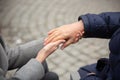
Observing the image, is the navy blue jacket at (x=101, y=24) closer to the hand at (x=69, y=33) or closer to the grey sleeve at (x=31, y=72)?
the hand at (x=69, y=33)

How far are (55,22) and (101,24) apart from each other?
143 centimetres

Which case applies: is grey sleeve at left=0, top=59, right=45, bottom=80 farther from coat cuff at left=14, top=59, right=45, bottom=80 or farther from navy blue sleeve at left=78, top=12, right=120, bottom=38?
navy blue sleeve at left=78, top=12, right=120, bottom=38

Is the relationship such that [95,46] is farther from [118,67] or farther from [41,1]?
[118,67]

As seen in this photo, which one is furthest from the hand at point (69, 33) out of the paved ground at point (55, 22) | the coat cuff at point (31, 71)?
the paved ground at point (55, 22)

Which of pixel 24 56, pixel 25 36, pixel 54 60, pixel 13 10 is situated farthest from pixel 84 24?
pixel 13 10

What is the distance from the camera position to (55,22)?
2.71m

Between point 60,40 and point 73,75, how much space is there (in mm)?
238

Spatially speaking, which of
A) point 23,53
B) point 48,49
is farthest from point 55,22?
point 48,49

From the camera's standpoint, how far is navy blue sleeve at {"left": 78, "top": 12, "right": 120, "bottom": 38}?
130 cm

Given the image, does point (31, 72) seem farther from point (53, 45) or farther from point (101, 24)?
point (101, 24)

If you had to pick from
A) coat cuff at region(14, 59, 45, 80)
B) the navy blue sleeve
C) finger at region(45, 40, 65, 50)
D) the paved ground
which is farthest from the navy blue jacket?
the paved ground

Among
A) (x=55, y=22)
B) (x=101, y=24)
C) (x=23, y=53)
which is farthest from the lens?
(x=55, y=22)

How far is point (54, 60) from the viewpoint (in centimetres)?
223

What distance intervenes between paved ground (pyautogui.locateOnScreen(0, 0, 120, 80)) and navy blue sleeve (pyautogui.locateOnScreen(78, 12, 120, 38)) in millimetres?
813
